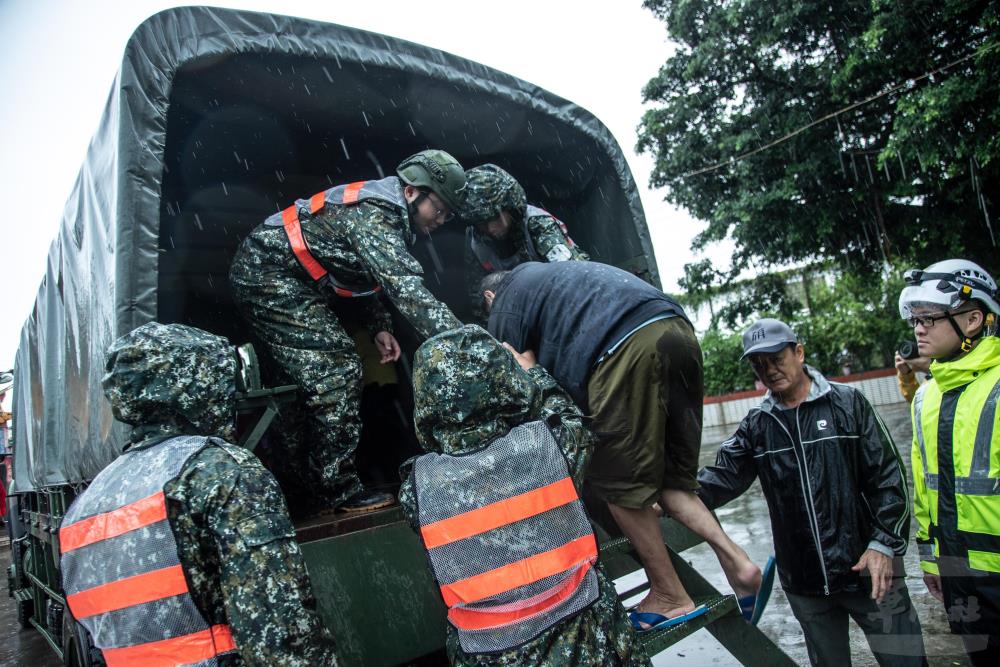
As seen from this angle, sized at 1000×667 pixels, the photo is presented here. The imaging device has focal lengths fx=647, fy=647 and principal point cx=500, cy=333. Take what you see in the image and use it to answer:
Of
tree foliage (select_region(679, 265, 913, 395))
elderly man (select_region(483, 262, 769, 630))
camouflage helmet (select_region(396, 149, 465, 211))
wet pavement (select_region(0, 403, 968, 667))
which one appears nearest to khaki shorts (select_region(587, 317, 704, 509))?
elderly man (select_region(483, 262, 769, 630))

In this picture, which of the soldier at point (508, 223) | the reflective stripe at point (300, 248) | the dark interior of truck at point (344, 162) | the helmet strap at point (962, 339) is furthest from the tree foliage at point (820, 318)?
the reflective stripe at point (300, 248)

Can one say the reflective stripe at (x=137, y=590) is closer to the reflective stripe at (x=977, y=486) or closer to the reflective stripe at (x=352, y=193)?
the reflective stripe at (x=352, y=193)

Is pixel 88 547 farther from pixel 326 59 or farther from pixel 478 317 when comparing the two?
pixel 478 317

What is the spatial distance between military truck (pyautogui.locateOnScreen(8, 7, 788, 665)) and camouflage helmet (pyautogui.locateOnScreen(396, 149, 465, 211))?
358 millimetres

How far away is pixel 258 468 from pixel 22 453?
5012 millimetres

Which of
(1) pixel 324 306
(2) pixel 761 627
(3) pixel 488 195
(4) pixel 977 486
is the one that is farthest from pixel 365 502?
(2) pixel 761 627

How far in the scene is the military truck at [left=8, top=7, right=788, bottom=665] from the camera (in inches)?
82.4

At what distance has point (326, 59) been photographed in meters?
2.50

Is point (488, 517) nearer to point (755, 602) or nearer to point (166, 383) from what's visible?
point (166, 383)

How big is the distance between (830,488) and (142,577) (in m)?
2.22

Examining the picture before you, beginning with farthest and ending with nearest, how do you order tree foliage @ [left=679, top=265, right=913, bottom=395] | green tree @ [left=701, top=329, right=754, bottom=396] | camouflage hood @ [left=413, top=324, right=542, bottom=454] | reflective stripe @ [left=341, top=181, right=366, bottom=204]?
green tree @ [left=701, top=329, right=754, bottom=396] < tree foliage @ [left=679, top=265, right=913, bottom=395] < reflective stripe @ [left=341, top=181, right=366, bottom=204] < camouflage hood @ [left=413, top=324, right=542, bottom=454]

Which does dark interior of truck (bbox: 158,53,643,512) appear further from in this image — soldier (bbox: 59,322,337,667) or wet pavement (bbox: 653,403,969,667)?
wet pavement (bbox: 653,403,969,667)

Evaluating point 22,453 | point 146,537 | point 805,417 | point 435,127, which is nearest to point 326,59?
point 435,127

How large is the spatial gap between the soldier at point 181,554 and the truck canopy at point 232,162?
0.59 m
